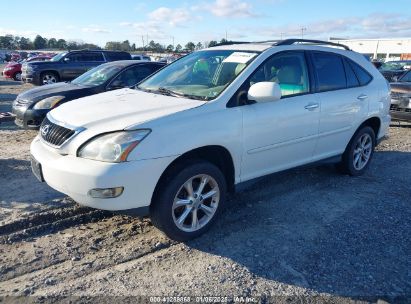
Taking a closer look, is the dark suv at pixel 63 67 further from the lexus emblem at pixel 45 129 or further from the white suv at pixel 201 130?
the lexus emblem at pixel 45 129

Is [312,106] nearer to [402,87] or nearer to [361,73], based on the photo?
[361,73]

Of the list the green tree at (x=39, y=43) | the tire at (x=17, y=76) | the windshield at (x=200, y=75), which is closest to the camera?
the windshield at (x=200, y=75)

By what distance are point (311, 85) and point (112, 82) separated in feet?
15.1

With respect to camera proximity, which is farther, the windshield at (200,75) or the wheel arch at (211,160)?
the windshield at (200,75)

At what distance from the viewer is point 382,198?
15.7 feet

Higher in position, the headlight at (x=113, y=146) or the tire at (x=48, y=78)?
the headlight at (x=113, y=146)

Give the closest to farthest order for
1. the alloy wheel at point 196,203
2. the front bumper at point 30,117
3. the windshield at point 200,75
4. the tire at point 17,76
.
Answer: the alloy wheel at point 196,203 < the windshield at point 200,75 < the front bumper at point 30,117 < the tire at point 17,76

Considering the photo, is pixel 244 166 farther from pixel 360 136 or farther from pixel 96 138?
pixel 360 136

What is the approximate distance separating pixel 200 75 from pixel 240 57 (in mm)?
488

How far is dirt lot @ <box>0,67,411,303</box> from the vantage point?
116 inches

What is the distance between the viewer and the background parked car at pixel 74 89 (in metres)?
6.96

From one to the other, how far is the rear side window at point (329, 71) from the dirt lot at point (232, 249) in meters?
1.39

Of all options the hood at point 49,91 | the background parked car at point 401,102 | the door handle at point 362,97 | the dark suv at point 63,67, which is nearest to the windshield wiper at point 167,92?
the door handle at point 362,97

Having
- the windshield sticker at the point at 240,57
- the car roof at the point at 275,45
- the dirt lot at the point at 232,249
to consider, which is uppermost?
the car roof at the point at 275,45
